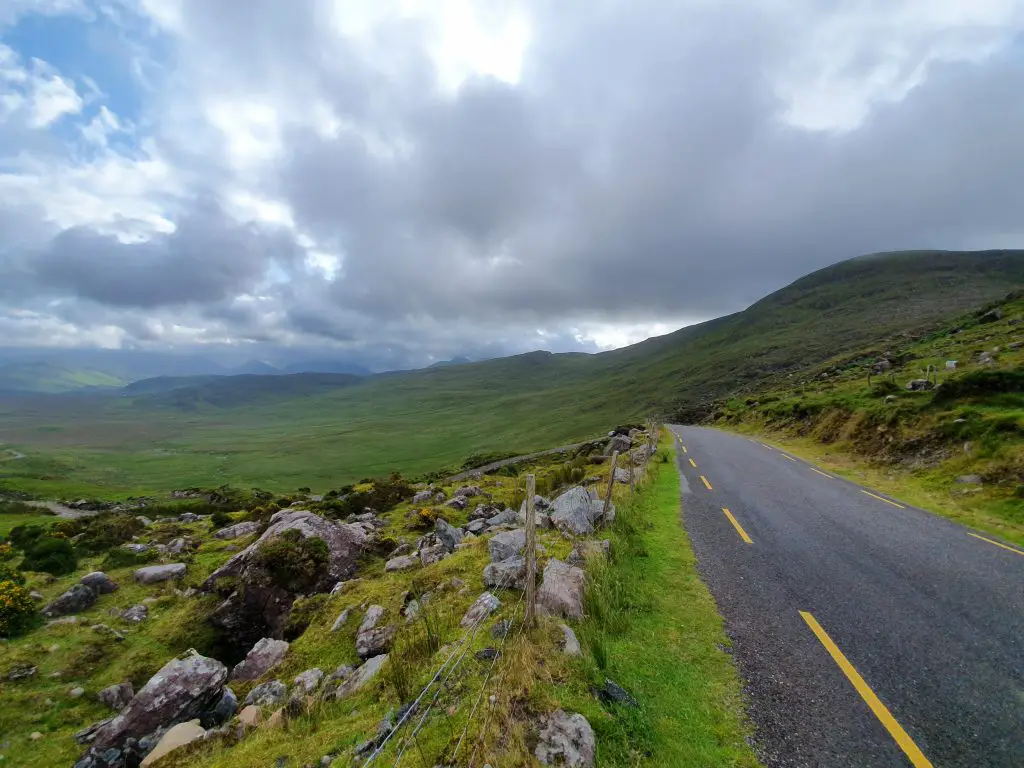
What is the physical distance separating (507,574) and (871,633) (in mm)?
7276

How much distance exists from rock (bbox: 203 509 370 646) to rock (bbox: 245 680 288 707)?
3.87 metres

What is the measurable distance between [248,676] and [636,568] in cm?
992

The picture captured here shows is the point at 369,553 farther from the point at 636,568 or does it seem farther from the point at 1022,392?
the point at 1022,392

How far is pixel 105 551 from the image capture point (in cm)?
1995

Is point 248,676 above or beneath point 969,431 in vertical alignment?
beneath

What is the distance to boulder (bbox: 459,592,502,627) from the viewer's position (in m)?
9.12

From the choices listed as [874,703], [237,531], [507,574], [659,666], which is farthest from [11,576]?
[874,703]

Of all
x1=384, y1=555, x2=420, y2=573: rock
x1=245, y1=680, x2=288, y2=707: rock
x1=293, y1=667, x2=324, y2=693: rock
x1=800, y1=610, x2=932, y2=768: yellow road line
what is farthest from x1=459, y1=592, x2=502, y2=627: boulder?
x1=800, y1=610, x2=932, y2=768: yellow road line

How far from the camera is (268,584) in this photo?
14.6 m

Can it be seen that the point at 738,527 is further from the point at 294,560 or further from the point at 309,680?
the point at 294,560

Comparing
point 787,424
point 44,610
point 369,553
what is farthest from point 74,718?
point 787,424

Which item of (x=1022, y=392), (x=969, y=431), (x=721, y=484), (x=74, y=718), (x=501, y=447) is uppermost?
(x=1022, y=392)

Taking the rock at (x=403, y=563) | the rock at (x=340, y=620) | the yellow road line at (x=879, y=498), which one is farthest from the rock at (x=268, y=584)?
the yellow road line at (x=879, y=498)

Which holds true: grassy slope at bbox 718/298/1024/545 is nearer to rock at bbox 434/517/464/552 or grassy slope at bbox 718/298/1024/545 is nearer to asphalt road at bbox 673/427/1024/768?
asphalt road at bbox 673/427/1024/768
